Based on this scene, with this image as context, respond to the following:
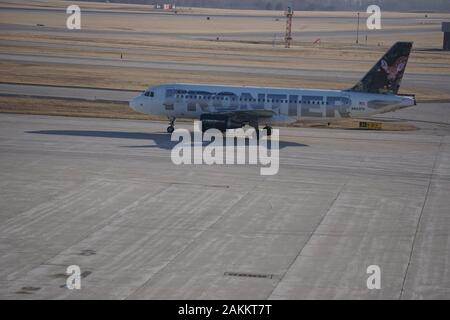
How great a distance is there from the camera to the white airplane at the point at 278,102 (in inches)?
2623

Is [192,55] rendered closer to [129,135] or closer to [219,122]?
[129,135]

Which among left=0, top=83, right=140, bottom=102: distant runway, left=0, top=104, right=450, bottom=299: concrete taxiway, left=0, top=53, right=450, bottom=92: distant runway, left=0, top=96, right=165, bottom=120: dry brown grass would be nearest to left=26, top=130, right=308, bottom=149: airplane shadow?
left=0, top=104, right=450, bottom=299: concrete taxiway

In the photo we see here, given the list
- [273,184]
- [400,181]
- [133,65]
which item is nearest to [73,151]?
[273,184]

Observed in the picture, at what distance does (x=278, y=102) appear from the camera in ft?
220

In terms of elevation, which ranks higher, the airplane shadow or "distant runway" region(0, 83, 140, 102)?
"distant runway" region(0, 83, 140, 102)

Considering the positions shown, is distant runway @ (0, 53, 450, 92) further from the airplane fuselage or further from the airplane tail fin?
the airplane fuselage

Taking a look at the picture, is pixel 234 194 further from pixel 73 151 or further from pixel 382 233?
pixel 73 151

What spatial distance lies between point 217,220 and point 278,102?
24.9 meters

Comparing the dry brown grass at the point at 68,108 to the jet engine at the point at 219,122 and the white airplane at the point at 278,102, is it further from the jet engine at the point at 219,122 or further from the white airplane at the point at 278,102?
the jet engine at the point at 219,122

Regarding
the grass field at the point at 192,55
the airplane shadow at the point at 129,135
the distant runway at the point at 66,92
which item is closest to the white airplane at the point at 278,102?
the airplane shadow at the point at 129,135

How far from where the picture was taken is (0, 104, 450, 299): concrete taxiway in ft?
113

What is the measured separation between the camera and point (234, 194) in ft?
162

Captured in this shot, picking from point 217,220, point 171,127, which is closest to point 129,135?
point 171,127

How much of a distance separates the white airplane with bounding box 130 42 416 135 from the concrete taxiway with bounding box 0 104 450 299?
237 cm
